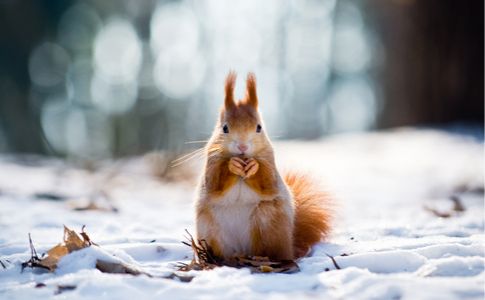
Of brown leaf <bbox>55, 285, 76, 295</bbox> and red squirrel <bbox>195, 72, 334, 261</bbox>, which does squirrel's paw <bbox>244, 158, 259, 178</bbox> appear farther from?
brown leaf <bbox>55, 285, 76, 295</bbox>

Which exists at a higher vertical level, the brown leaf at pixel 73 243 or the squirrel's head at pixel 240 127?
the squirrel's head at pixel 240 127

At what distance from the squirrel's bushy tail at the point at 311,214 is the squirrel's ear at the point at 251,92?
573mm

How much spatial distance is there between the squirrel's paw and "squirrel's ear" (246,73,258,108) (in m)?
0.44

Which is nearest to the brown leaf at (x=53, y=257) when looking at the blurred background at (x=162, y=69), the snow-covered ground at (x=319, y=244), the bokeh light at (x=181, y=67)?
the snow-covered ground at (x=319, y=244)

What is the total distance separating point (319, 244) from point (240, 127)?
83cm

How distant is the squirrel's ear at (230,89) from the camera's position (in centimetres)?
177

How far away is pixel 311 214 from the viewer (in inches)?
→ 72.9

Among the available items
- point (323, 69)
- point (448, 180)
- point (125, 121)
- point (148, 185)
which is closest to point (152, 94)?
point (125, 121)

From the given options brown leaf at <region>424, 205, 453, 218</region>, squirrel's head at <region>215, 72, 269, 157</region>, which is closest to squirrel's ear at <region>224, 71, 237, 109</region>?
squirrel's head at <region>215, 72, 269, 157</region>

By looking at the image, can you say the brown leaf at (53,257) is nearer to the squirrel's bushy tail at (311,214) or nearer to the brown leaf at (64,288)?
the brown leaf at (64,288)

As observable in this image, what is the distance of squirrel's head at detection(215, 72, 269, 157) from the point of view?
5.15ft

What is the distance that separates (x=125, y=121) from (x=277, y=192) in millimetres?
13824

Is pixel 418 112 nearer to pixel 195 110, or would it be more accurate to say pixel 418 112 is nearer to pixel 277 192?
pixel 277 192

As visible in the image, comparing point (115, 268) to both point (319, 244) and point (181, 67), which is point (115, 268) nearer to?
point (319, 244)
